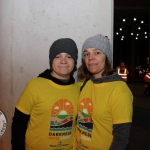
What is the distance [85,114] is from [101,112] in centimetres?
16

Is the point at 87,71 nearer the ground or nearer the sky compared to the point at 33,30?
nearer the ground

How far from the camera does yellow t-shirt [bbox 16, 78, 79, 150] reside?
2.26 m

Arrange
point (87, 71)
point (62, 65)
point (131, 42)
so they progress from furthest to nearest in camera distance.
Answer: point (131, 42) → point (87, 71) → point (62, 65)

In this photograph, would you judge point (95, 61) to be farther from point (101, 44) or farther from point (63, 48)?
point (63, 48)

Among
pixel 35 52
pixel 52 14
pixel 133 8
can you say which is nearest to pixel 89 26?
pixel 52 14

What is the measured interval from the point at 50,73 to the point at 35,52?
0.52 m

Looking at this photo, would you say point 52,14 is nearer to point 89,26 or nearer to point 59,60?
point 89,26

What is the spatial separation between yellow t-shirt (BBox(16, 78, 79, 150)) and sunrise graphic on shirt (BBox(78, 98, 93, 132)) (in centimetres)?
7

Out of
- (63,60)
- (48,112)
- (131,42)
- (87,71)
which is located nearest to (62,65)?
(63,60)

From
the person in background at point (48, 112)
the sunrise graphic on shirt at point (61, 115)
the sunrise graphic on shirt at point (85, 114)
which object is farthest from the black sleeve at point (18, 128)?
the sunrise graphic on shirt at point (85, 114)

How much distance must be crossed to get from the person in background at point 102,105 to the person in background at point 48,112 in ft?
0.32

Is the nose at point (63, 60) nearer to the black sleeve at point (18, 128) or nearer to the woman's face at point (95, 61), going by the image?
the woman's face at point (95, 61)

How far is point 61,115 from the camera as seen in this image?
227 cm

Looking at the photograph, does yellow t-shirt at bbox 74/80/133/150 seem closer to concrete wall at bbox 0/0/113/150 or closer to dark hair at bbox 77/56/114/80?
dark hair at bbox 77/56/114/80
